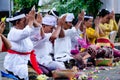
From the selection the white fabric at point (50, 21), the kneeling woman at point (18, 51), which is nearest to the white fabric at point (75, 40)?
the white fabric at point (50, 21)

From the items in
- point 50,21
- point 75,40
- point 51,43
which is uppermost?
point 50,21

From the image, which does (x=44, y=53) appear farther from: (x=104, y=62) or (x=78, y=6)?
(x=78, y=6)

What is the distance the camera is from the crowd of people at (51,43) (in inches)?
316

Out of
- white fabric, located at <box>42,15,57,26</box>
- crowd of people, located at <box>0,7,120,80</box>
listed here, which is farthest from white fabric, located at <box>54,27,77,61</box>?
white fabric, located at <box>42,15,57,26</box>

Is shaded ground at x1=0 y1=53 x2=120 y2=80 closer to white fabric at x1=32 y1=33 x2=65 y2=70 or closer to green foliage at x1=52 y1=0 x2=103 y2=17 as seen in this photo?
white fabric at x1=32 y1=33 x2=65 y2=70

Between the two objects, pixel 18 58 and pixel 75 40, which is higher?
pixel 18 58

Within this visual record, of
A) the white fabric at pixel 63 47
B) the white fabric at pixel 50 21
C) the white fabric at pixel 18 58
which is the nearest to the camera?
the white fabric at pixel 18 58

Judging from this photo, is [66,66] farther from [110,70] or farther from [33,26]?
[33,26]

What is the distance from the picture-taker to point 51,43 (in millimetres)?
9773

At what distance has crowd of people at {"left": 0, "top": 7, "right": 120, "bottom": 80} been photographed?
804 centimetres

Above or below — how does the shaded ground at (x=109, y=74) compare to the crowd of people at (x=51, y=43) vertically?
below

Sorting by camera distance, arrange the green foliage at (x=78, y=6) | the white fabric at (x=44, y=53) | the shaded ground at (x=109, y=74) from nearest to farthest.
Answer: the white fabric at (x=44, y=53) → the shaded ground at (x=109, y=74) → the green foliage at (x=78, y=6)

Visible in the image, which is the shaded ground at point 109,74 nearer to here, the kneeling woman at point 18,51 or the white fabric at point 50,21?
the white fabric at point 50,21

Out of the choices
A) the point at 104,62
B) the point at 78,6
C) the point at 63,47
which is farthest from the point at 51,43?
the point at 78,6
